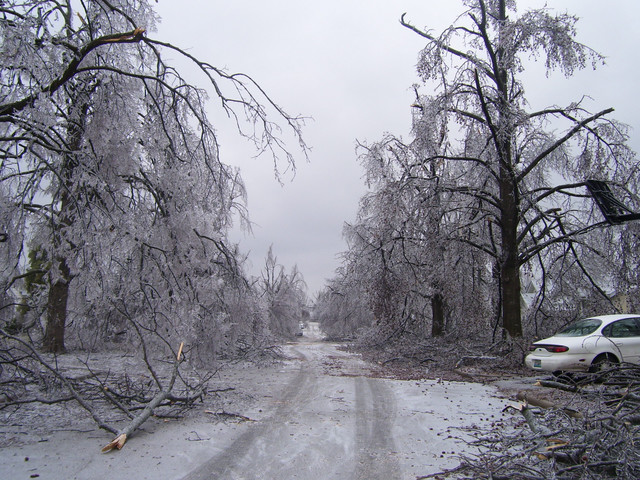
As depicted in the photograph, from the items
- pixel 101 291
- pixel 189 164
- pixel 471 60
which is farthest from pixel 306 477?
pixel 471 60

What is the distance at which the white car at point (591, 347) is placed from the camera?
899cm

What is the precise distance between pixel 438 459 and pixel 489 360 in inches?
330

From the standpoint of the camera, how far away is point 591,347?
29.5 feet

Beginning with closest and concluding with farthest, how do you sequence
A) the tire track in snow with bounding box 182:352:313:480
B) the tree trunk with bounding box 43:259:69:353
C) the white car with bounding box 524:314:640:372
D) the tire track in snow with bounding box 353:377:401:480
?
the tire track in snow with bounding box 182:352:313:480 < the tire track in snow with bounding box 353:377:401:480 < the white car with bounding box 524:314:640:372 < the tree trunk with bounding box 43:259:69:353

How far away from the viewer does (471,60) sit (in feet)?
40.4

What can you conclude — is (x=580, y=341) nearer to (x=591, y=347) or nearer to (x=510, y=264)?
(x=591, y=347)

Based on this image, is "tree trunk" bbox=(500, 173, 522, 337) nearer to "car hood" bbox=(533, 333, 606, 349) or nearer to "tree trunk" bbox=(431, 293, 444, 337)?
"car hood" bbox=(533, 333, 606, 349)

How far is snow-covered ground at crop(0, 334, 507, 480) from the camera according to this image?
437 centimetres

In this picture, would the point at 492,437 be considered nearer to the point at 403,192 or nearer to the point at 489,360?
the point at 489,360

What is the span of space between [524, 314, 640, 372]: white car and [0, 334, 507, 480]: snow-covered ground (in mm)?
2058

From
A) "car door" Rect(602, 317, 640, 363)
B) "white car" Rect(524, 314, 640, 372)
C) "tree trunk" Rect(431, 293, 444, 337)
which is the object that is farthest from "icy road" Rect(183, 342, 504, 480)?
"tree trunk" Rect(431, 293, 444, 337)

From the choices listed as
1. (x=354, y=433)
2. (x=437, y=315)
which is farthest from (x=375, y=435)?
(x=437, y=315)

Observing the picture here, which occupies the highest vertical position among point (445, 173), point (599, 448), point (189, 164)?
point (445, 173)

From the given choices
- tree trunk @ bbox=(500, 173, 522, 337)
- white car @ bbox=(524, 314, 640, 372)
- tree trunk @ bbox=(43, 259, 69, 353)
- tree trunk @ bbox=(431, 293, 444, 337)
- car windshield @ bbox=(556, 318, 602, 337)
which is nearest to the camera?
white car @ bbox=(524, 314, 640, 372)
